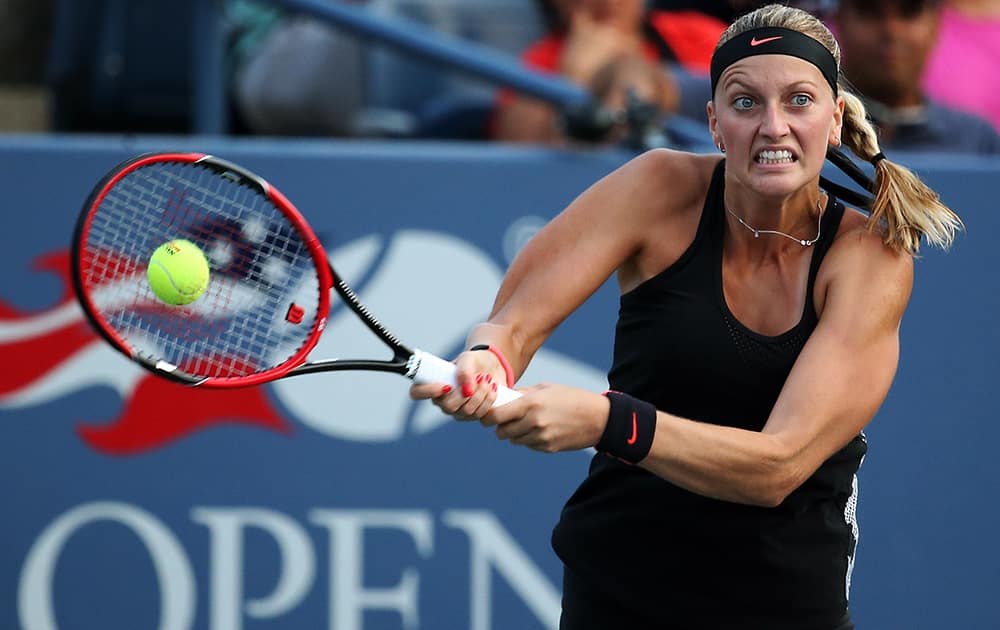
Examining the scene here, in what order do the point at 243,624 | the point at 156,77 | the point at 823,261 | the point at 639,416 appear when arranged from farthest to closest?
the point at 156,77
the point at 243,624
the point at 823,261
the point at 639,416

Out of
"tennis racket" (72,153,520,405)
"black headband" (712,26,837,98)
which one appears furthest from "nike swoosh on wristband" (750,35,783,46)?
"tennis racket" (72,153,520,405)

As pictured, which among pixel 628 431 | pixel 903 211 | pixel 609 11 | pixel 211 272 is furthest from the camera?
pixel 609 11

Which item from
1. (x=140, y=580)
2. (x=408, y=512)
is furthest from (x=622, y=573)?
(x=140, y=580)

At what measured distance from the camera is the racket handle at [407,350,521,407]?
228 centimetres

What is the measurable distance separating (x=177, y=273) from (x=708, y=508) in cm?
96

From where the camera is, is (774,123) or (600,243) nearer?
(774,123)

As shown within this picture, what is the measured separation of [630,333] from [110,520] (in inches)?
78.2

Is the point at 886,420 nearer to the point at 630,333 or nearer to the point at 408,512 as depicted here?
the point at 408,512

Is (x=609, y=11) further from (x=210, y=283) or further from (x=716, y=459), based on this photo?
(x=716, y=459)

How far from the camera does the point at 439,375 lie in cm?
231

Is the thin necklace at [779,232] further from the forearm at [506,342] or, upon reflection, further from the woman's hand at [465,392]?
the woman's hand at [465,392]

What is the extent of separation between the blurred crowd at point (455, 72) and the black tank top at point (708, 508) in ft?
5.45

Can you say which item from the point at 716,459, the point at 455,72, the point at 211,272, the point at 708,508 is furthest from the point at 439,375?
the point at 455,72

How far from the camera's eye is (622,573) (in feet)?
8.34
